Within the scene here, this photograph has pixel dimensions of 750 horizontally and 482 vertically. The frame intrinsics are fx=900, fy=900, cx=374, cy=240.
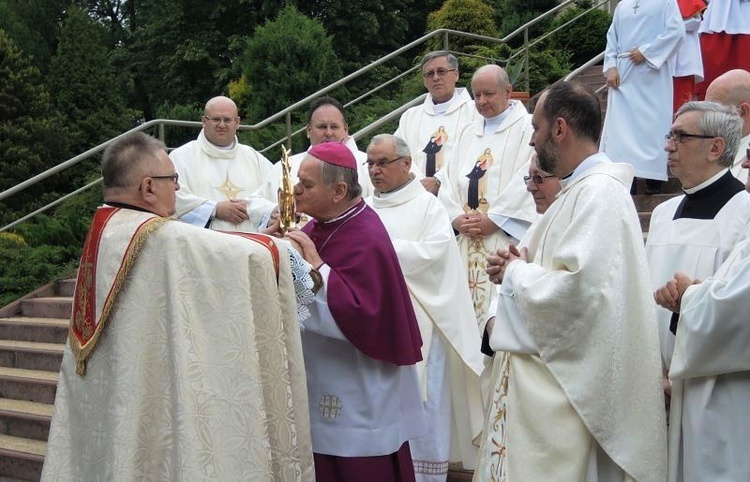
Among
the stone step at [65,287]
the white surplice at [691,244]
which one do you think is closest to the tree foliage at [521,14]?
the stone step at [65,287]

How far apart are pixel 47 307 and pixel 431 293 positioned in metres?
4.79

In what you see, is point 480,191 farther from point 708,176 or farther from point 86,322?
point 86,322

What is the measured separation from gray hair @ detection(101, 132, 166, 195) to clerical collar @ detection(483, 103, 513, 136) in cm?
337

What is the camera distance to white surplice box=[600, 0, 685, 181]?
7.32 metres

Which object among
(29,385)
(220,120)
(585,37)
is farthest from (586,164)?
(585,37)

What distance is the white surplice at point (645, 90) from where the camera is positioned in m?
7.32

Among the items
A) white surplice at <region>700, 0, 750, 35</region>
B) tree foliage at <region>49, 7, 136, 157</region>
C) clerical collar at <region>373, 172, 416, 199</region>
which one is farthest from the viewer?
tree foliage at <region>49, 7, 136, 157</region>

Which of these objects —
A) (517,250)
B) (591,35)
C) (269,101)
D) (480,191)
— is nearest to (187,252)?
(517,250)

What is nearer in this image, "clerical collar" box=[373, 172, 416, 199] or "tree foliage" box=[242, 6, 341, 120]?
"clerical collar" box=[373, 172, 416, 199]

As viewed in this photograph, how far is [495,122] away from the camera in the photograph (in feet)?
20.9

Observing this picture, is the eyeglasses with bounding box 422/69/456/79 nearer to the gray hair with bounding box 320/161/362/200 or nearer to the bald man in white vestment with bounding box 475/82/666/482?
the gray hair with bounding box 320/161/362/200

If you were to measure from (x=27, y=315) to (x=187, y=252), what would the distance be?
6094mm

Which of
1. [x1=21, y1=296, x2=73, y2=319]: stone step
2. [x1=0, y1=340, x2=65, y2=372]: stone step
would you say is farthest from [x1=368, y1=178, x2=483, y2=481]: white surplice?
[x1=21, y1=296, x2=73, y2=319]: stone step

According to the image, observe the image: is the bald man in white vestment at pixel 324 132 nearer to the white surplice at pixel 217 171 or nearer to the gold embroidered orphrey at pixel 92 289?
the white surplice at pixel 217 171
